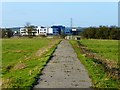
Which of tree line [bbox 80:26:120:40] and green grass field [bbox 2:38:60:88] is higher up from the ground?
green grass field [bbox 2:38:60:88]

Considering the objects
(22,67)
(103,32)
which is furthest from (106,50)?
(103,32)

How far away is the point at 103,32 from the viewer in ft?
389

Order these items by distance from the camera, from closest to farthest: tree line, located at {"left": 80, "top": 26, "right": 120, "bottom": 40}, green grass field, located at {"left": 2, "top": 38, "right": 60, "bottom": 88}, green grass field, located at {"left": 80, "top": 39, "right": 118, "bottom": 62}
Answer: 1. green grass field, located at {"left": 2, "top": 38, "right": 60, "bottom": 88}
2. green grass field, located at {"left": 80, "top": 39, "right": 118, "bottom": 62}
3. tree line, located at {"left": 80, "top": 26, "right": 120, "bottom": 40}

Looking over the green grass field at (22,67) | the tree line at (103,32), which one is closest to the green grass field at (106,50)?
the green grass field at (22,67)

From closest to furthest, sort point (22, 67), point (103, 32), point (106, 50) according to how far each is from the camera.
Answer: point (22, 67), point (106, 50), point (103, 32)

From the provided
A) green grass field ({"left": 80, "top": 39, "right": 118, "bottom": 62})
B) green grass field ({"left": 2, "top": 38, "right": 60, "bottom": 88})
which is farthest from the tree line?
green grass field ({"left": 2, "top": 38, "right": 60, "bottom": 88})

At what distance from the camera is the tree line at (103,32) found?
117 meters

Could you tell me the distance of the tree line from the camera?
116706mm

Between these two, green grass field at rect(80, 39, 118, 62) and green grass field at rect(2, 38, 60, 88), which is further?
→ green grass field at rect(80, 39, 118, 62)

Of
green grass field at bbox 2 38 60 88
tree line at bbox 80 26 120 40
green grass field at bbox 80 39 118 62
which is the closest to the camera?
green grass field at bbox 2 38 60 88

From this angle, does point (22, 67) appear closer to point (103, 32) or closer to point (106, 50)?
point (106, 50)

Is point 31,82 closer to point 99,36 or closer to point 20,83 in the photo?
point 20,83

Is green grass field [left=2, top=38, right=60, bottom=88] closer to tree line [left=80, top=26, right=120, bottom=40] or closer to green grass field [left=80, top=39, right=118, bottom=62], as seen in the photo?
green grass field [left=80, top=39, right=118, bottom=62]

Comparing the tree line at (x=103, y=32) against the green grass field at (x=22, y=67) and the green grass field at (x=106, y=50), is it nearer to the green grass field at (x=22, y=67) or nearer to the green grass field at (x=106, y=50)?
the green grass field at (x=106, y=50)
